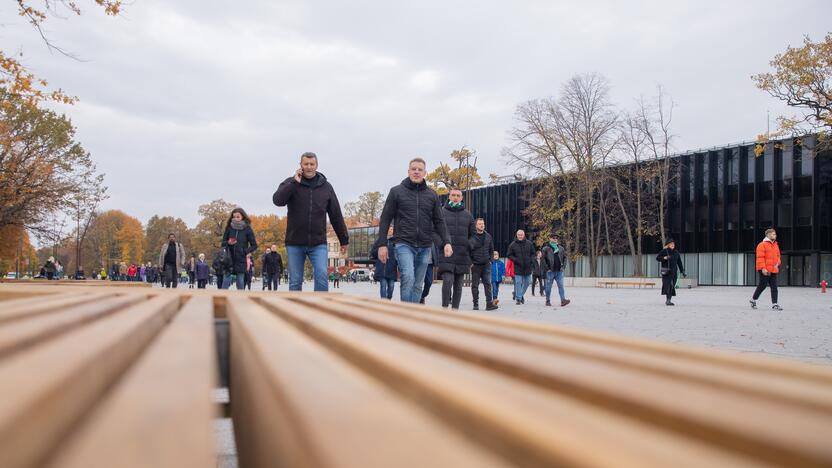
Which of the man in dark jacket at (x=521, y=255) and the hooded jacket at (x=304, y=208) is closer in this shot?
the hooded jacket at (x=304, y=208)

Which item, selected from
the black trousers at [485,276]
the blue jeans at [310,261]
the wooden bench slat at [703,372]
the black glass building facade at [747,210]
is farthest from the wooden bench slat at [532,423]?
the black glass building facade at [747,210]

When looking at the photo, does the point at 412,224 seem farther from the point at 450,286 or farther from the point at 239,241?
the point at 239,241

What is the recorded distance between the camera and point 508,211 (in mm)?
57219

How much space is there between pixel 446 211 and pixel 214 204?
73429 mm

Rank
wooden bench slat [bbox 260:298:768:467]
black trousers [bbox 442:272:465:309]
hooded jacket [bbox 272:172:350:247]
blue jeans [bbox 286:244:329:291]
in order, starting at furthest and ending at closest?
black trousers [bbox 442:272:465:309] < hooded jacket [bbox 272:172:350:247] < blue jeans [bbox 286:244:329:291] < wooden bench slat [bbox 260:298:768:467]

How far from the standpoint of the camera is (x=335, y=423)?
524 mm

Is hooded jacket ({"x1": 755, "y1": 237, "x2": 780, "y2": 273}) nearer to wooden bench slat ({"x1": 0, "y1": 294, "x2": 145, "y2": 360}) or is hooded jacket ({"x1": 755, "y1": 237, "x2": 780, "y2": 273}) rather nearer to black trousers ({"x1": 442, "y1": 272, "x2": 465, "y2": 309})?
black trousers ({"x1": 442, "y1": 272, "x2": 465, "y2": 309})

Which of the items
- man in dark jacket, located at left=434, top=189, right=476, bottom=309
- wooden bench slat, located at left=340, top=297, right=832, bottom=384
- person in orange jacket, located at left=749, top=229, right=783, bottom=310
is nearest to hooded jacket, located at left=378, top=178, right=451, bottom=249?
man in dark jacket, located at left=434, top=189, right=476, bottom=309

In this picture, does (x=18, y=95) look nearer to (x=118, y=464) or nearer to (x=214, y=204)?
(x=118, y=464)

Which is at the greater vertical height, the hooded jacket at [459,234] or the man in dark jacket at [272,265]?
the hooded jacket at [459,234]

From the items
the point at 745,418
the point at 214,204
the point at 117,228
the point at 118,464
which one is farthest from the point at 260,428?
the point at 117,228

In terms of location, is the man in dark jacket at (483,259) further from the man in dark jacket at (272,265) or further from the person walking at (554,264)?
the man in dark jacket at (272,265)

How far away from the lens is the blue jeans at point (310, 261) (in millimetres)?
7054

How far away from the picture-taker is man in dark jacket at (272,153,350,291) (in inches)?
282
